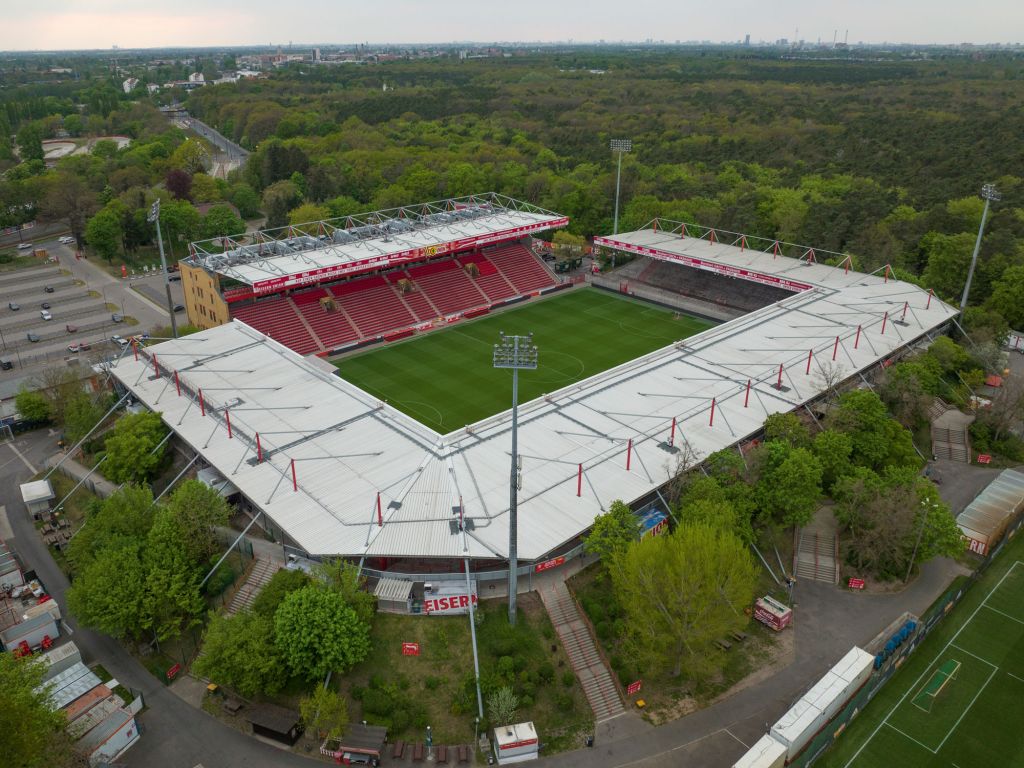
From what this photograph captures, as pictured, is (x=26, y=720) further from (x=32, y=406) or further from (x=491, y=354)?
(x=491, y=354)

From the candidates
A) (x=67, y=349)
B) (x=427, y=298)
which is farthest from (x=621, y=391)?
(x=67, y=349)

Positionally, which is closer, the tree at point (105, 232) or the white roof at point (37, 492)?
the white roof at point (37, 492)

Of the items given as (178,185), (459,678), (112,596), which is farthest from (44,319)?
(459,678)

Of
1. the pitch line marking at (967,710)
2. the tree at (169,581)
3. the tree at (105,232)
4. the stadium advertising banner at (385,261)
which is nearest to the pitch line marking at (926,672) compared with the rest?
the pitch line marking at (967,710)

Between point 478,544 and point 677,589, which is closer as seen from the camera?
point 677,589

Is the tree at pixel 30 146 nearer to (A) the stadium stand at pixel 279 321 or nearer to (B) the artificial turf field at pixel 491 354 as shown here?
(A) the stadium stand at pixel 279 321

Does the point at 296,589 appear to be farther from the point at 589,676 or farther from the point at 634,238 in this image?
the point at 634,238
